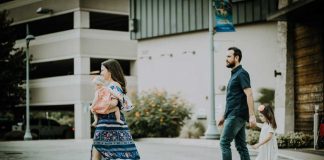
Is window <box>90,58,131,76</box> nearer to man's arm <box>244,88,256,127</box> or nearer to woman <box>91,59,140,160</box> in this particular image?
man's arm <box>244,88,256,127</box>

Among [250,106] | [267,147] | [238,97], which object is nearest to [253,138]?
[267,147]

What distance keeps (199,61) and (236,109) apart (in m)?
19.4

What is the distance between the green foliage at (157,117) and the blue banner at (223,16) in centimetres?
481

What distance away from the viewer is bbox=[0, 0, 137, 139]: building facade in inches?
1462

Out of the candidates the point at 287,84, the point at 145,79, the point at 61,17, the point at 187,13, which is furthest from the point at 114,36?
the point at 287,84

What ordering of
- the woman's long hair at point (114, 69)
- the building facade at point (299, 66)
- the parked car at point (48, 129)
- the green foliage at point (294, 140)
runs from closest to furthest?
the woman's long hair at point (114, 69) → the green foliage at point (294, 140) → the building facade at point (299, 66) → the parked car at point (48, 129)

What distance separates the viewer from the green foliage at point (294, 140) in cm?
1650

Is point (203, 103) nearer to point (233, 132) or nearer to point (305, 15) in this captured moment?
point (305, 15)

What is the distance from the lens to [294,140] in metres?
16.6

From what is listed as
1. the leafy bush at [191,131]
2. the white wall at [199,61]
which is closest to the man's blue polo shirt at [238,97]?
the leafy bush at [191,131]

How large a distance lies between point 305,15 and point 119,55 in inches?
839

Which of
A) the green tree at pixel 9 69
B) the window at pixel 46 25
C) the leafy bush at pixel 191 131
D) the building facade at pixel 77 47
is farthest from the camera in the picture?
the window at pixel 46 25

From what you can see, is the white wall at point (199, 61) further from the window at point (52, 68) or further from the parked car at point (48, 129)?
the window at point (52, 68)

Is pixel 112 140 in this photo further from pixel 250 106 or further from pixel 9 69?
pixel 9 69
